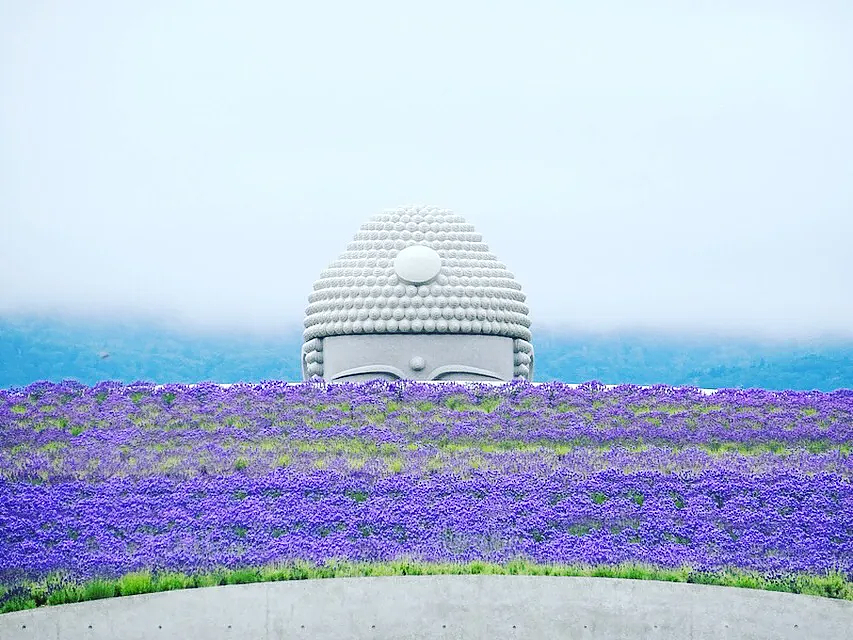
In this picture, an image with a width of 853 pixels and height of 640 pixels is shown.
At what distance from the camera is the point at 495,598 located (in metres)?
12.3

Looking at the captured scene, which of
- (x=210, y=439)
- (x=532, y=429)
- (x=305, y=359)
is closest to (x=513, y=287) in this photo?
(x=305, y=359)

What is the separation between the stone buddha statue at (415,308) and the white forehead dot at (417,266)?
2cm

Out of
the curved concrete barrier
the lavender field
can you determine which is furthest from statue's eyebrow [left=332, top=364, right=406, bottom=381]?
the curved concrete barrier

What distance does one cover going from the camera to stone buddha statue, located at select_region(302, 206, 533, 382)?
22547mm

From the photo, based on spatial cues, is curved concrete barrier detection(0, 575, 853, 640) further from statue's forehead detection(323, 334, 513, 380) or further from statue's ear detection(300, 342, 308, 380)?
statue's ear detection(300, 342, 308, 380)

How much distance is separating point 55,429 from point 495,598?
8.69 metres

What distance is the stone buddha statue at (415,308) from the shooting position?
2255 centimetres

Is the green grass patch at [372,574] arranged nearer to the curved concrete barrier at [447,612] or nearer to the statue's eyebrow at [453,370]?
the curved concrete barrier at [447,612]

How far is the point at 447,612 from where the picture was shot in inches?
483

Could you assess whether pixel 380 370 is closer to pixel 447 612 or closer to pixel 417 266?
pixel 417 266

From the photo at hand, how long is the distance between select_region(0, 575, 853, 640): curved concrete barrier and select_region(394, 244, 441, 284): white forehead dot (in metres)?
10.5

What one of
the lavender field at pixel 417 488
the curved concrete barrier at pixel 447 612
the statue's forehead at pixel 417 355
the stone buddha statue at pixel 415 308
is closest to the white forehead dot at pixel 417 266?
the stone buddha statue at pixel 415 308

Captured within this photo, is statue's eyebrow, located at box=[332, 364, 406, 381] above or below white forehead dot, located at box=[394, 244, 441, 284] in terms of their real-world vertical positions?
below

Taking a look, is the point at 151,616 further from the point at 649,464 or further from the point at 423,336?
the point at 423,336
